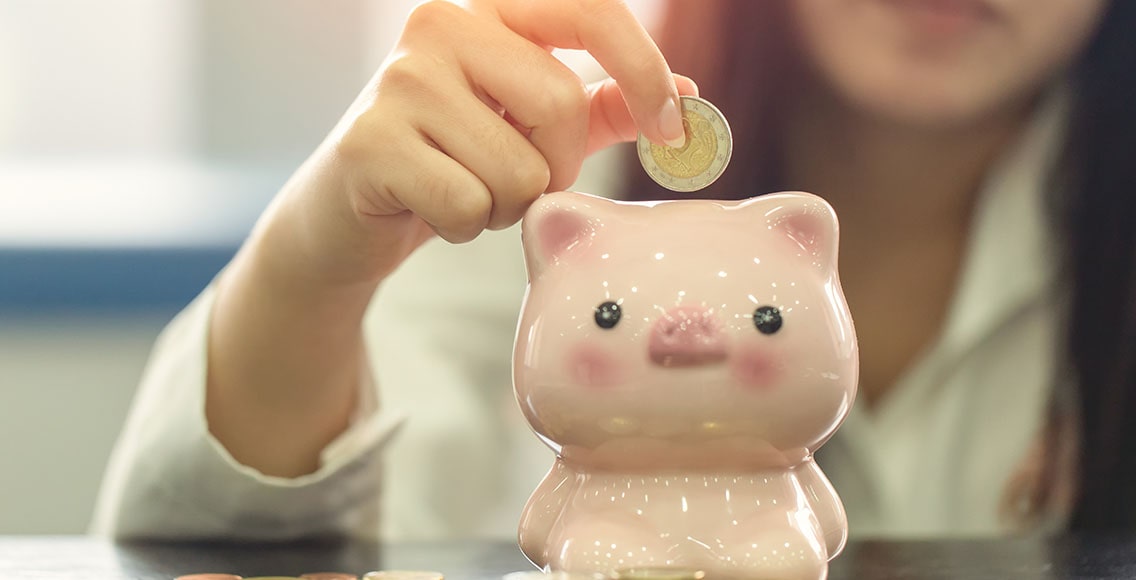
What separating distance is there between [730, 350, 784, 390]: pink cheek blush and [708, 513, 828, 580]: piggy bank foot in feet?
0.22

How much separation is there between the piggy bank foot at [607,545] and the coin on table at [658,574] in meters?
0.01

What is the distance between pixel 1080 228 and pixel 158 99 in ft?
4.42

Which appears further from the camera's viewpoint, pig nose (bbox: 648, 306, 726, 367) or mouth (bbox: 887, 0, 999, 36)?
mouth (bbox: 887, 0, 999, 36)

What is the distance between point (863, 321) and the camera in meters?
1.26

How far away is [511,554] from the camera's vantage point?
75 centimetres

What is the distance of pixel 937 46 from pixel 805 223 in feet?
1.89

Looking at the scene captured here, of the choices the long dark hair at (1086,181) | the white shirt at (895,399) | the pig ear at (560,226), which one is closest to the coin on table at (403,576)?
the pig ear at (560,226)

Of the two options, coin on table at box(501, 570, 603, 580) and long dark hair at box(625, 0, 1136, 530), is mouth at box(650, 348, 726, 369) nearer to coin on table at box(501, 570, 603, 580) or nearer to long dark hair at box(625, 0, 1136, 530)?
coin on table at box(501, 570, 603, 580)

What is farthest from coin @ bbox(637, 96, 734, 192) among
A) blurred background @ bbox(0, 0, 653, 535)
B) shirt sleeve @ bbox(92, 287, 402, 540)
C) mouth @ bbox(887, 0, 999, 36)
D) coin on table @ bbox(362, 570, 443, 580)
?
blurred background @ bbox(0, 0, 653, 535)

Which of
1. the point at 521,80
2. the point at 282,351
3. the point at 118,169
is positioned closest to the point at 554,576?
the point at 521,80

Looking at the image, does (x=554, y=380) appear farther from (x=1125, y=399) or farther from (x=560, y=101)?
(x=1125, y=399)

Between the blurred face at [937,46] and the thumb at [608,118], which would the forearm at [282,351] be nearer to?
the thumb at [608,118]

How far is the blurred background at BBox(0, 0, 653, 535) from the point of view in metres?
1.71

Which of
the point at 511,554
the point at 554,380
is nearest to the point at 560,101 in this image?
the point at 554,380
